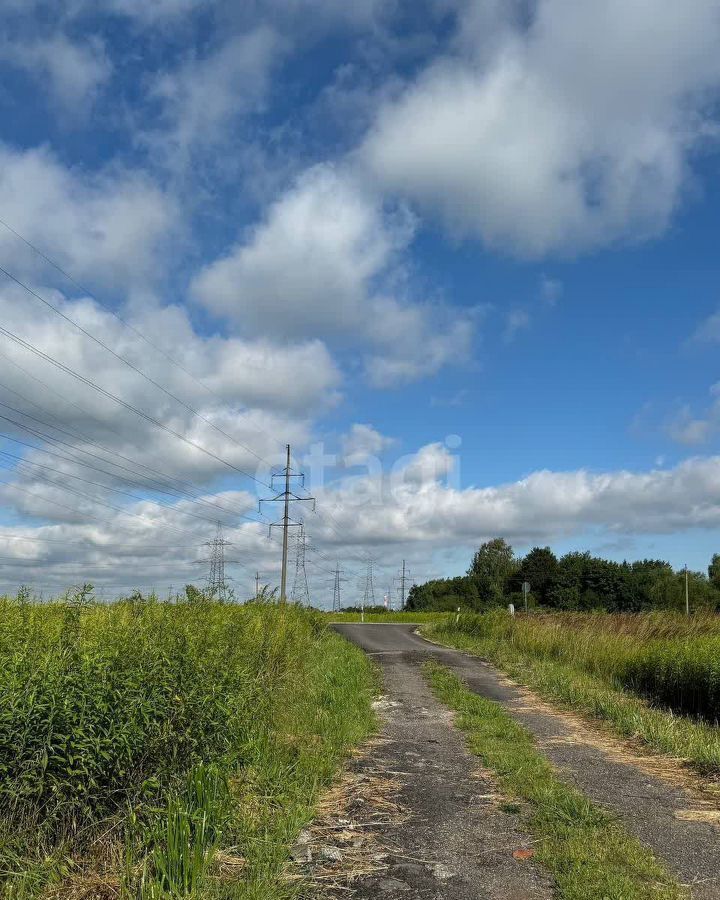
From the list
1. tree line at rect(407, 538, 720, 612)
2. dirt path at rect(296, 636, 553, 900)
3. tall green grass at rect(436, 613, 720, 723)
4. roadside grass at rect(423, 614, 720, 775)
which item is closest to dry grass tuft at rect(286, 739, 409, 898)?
dirt path at rect(296, 636, 553, 900)

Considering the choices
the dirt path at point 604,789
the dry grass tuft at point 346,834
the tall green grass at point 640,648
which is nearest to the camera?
the dry grass tuft at point 346,834

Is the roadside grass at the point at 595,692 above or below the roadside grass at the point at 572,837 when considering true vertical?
below

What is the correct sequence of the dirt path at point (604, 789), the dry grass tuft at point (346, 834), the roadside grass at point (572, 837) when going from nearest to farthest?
the roadside grass at point (572, 837), the dry grass tuft at point (346, 834), the dirt path at point (604, 789)

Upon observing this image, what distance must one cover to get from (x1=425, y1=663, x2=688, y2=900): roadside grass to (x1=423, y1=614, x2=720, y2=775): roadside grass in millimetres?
1698

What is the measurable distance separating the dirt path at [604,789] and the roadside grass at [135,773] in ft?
3.87

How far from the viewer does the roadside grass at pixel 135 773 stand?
15.9 feet

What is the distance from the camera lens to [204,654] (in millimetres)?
6840

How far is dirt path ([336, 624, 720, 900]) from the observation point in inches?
209

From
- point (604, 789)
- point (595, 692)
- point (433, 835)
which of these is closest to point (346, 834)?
point (433, 835)

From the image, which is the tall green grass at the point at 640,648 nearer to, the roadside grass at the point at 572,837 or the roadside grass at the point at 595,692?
the roadside grass at the point at 595,692

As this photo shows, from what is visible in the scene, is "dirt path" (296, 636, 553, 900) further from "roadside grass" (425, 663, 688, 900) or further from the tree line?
the tree line

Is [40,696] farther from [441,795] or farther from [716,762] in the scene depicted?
[716,762]

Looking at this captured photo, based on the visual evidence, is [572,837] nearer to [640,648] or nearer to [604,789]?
[604,789]

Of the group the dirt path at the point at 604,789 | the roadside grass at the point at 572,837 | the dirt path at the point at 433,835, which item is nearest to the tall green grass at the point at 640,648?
the dirt path at the point at 604,789
